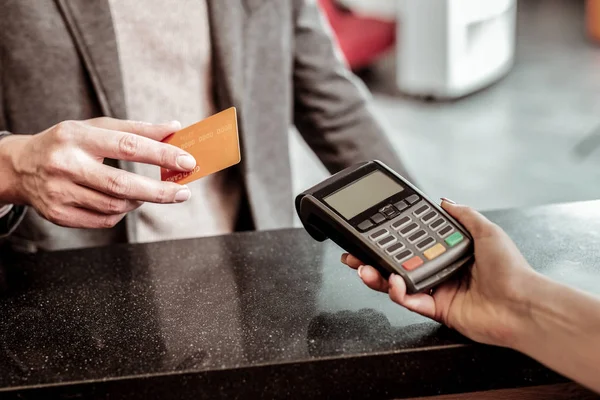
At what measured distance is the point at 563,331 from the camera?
0.61 m

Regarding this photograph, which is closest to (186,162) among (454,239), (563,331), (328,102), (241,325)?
(241,325)

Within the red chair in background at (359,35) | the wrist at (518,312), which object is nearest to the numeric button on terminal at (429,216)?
the wrist at (518,312)

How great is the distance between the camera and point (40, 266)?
2.93ft

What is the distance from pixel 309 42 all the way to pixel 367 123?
0.58ft

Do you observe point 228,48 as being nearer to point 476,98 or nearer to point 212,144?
point 212,144

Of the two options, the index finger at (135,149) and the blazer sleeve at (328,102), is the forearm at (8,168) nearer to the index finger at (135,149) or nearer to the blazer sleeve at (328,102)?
the index finger at (135,149)

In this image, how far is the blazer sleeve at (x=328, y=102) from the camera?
1.20m

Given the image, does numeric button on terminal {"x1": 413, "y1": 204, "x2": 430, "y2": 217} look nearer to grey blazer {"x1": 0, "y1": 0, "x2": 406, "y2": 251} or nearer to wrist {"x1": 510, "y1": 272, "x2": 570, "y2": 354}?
wrist {"x1": 510, "y1": 272, "x2": 570, "y2": 354}

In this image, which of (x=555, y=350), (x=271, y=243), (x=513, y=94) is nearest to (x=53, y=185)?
(x=271, y=243)

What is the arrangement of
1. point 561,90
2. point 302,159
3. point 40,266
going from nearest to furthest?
point 40,266, point 302,159, point 561,90

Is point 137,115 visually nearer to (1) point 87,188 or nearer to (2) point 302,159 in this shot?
(1) point 87,188

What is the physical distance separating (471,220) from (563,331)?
158 mm

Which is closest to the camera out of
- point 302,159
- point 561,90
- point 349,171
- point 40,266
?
point 349,171

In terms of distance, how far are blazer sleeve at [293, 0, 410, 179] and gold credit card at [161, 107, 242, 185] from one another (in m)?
0.47
